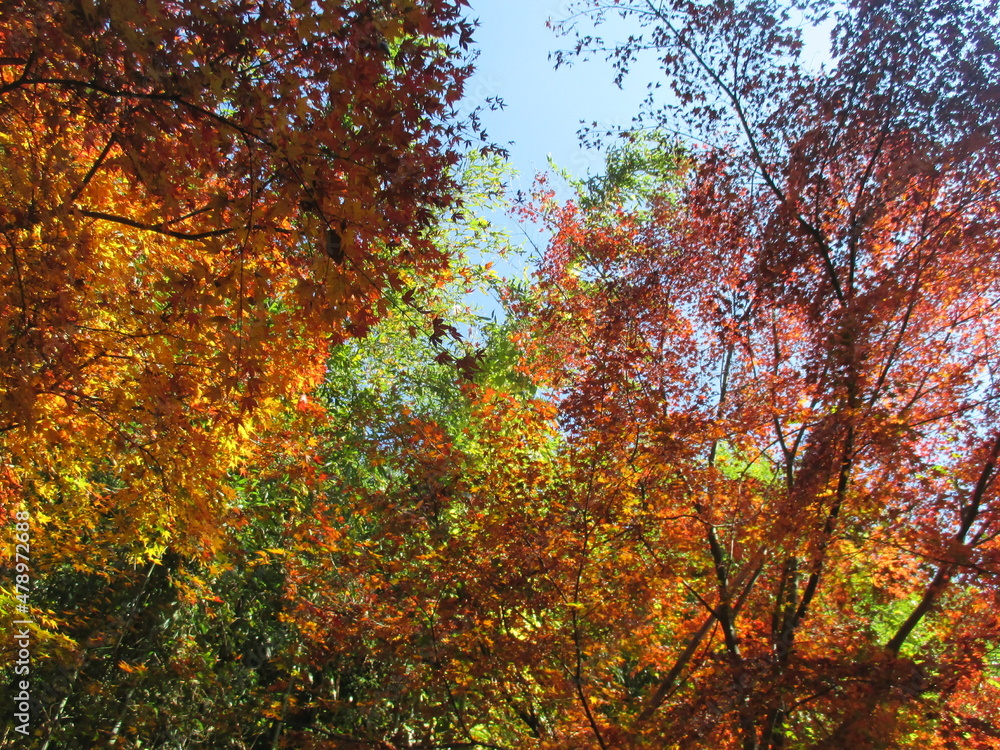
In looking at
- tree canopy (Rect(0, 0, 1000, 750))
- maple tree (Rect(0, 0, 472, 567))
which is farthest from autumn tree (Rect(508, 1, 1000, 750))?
maple tree (Rect(0, 0, 472, 567))

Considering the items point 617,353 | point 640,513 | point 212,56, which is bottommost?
point 640,513

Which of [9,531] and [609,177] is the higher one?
[609,177]

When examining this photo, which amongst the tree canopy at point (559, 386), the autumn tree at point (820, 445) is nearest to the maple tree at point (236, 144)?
the tree canopy at point (559, 386)

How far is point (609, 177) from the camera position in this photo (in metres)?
15.3

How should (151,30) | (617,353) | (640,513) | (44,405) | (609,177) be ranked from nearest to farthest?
(151,30) < (44,405) < (640,513) < (617,353) < (609,177)

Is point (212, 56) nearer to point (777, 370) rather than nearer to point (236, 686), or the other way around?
point (777, 370)

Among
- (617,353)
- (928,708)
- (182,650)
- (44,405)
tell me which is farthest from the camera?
(182,650)

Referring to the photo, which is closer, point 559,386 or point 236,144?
point 236,144

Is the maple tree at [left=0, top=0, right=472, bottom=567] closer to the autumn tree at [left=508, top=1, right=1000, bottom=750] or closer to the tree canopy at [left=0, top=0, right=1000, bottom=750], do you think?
the tree canopy at [left=0, top=0, right=1000, bottom=750]

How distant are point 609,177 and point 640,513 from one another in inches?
447

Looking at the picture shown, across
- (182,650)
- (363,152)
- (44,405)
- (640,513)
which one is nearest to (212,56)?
(363,152)

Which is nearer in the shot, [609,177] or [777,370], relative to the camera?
[777,370]

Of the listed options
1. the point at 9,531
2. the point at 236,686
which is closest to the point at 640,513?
the point at 9,531

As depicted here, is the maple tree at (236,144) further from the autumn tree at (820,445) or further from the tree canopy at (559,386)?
the autumn tree at (820,445)
